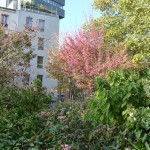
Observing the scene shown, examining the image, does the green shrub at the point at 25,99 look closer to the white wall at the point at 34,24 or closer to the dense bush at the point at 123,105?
the dense bush at the point at 123,105

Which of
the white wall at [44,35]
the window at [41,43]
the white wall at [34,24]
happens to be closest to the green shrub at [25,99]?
the white wall at [34,24]

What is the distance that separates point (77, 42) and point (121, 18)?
3.63 metres

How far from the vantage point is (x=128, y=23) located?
23859 mm

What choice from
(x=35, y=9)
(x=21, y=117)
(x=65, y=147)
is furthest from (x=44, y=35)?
(x=65, y=147)

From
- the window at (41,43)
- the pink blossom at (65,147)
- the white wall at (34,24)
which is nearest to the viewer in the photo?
the pink blossom at (65,147)

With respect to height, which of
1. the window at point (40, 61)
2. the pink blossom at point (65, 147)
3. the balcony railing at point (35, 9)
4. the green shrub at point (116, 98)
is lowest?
the pink blossom at point (65, 147)

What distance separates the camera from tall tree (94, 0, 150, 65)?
22.5 meters

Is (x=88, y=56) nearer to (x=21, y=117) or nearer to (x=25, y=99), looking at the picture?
(x=25, y=99)

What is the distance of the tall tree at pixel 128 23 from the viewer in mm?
A: 22520

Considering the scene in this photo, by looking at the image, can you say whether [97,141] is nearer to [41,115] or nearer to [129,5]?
[41,115]

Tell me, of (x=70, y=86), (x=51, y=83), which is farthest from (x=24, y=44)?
(x=51, y=83)

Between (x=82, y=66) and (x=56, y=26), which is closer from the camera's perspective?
(x=82, y=66)

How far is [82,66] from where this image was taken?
22109mm

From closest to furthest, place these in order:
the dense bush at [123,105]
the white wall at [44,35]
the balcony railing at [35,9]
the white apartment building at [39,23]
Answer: the dense bush at [123,105] → the white apartment building at [39,23] → the white wall at [44,35] → the balcony railing at [35,9]
